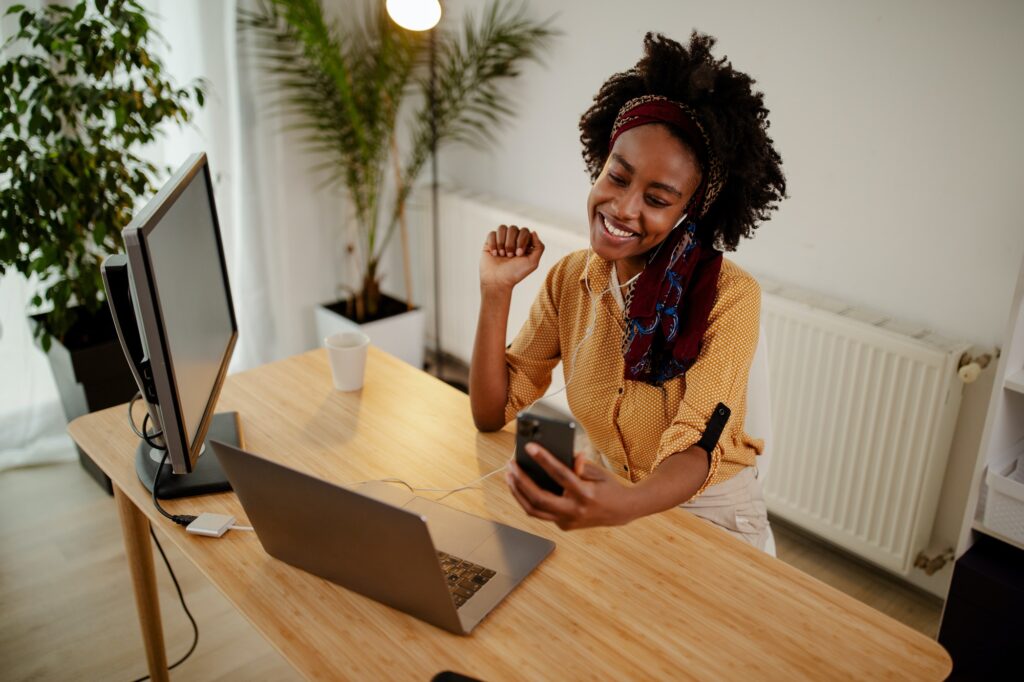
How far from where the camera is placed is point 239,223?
3238 millimetres

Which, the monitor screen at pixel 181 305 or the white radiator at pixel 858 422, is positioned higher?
the monitor screen at pixel 181 305

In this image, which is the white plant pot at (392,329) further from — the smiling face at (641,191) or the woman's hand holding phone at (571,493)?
the woman's hand holding phone at (571,493)

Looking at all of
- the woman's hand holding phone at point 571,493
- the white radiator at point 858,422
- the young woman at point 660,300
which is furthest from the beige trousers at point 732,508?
the white radiator at point 858,422

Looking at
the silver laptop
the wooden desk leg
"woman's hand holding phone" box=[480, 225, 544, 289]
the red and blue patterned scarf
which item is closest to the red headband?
the red and blue patterned scarf

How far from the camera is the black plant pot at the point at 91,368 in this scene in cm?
253

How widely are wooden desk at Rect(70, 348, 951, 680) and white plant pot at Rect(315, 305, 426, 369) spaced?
1740 millimetres

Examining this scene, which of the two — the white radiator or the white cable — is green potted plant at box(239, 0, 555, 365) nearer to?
the white radiator

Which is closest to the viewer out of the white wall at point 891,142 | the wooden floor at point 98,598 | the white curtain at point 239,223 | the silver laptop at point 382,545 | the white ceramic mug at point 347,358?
the silver laptop at point 382,545

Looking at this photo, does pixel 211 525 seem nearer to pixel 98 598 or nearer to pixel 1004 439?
pixel 98 598

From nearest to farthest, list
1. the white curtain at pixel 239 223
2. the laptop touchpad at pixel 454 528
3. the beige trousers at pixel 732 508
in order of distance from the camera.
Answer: the laptop touchpad at pixel 454 528
the beige trousers at pixel 732 508
the white curtain at pixel 239 223

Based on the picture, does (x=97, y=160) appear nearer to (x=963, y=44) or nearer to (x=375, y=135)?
(x=375, y=135)

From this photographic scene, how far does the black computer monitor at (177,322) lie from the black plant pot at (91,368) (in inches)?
45.1

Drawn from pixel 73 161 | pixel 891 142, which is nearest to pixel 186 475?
pixel 73 161

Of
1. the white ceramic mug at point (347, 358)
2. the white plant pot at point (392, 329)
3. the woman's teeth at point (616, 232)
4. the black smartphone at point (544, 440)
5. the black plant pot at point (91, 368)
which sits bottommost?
the white plant pot at point (392, 329)
